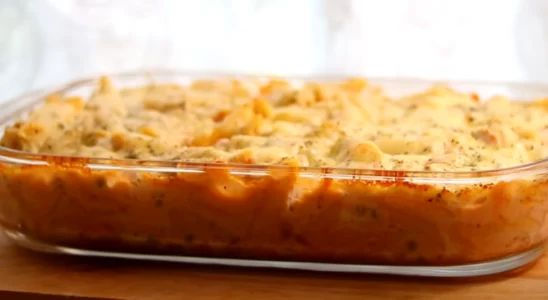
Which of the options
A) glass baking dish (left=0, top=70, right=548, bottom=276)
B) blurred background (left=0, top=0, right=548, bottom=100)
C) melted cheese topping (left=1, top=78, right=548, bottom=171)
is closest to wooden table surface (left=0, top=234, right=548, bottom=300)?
glass baking dish (left=0, top=70, right=548, bottom=276)

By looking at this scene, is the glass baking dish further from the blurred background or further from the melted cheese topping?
the blurred background

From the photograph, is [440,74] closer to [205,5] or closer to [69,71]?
[205,5]

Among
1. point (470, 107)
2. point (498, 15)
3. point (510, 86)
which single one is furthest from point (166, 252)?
point (498, 15)

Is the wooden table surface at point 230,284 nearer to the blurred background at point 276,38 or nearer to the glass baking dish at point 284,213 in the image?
the glass baking dish at point 284,213

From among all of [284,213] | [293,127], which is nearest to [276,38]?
[293,127]

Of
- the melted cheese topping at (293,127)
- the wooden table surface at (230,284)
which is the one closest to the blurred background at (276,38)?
the melted cheese topping at (293,127)

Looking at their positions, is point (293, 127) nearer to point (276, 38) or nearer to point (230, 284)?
point (230, 284)
